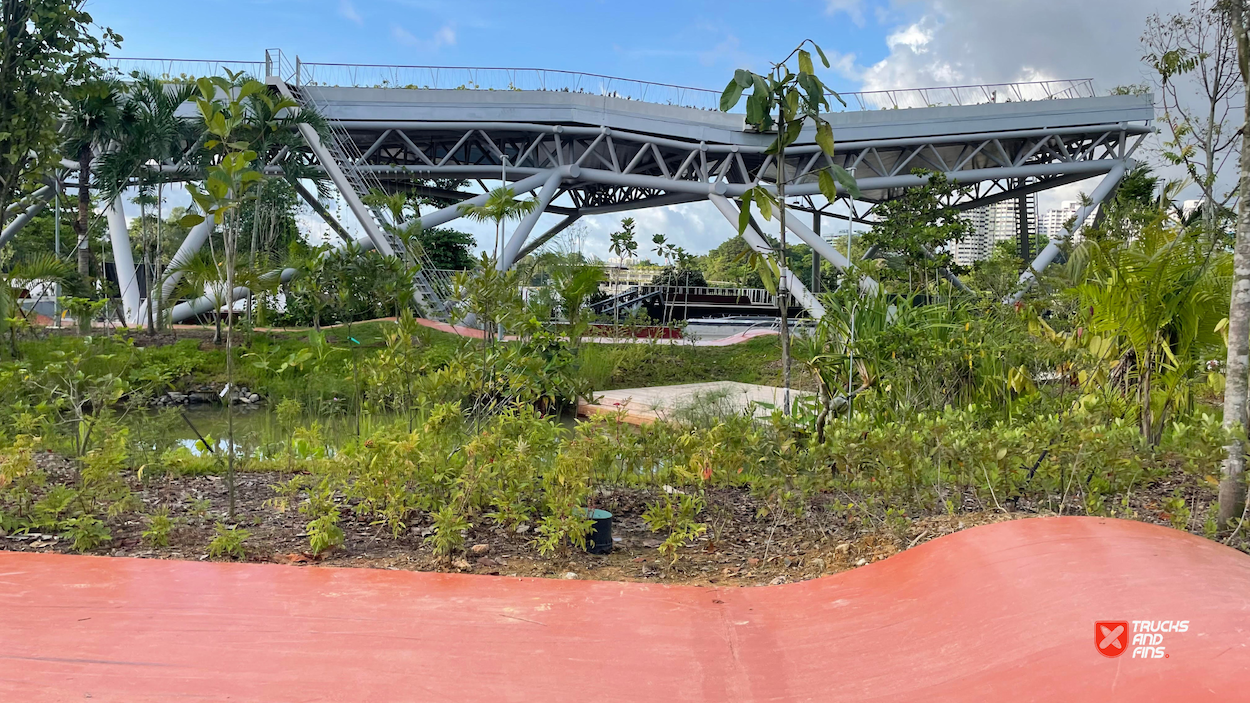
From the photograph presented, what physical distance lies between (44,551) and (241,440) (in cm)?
307

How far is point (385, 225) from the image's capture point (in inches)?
797

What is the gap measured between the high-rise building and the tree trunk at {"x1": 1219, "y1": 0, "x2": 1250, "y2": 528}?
28884 millimetres

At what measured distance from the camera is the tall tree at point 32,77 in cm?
555

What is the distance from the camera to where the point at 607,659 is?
8.71 feet

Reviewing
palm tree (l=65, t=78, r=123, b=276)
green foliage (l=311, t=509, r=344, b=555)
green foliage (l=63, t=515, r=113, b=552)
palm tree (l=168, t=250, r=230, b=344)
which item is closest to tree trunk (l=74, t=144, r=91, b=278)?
palm tree (l=65, t=78, r=123, b=276)

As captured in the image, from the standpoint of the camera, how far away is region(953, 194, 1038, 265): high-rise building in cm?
3162

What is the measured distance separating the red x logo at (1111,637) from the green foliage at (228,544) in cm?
323

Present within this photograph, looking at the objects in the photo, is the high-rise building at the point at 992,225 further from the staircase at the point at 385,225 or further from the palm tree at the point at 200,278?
the palm tree at the point at 200,278

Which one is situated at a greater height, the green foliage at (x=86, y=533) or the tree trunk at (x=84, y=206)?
the tree trunk at (x=84, y=206)

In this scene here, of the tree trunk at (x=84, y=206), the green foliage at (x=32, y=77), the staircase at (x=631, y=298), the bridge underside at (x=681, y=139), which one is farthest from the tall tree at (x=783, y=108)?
the staircase at (x=631, y=298)

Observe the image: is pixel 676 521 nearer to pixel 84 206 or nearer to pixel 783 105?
pixel 783 105

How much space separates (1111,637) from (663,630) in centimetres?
135

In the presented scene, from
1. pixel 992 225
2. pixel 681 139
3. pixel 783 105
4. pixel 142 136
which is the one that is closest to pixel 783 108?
pixel 783 105

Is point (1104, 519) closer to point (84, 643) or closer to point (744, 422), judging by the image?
point (744, 422)
